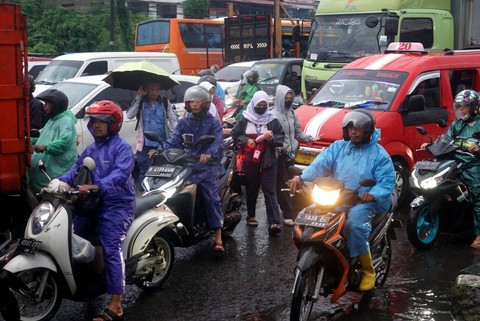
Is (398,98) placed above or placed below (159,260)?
above

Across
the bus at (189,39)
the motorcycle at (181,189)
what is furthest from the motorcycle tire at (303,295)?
the bus at (189,39)

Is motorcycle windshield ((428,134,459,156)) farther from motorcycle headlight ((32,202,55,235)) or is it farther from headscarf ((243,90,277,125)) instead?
motorcycle headlight ((32,202,55,235))

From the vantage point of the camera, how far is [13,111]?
20.3 ft

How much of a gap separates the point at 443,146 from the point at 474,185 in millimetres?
536

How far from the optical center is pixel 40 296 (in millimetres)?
5137

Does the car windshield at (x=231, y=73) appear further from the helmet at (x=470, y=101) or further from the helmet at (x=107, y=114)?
the helmet at (x=107, y=114)

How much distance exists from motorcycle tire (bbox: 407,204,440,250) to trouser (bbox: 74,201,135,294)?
330cm

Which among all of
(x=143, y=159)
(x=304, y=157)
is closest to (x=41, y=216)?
(x=143, y=159)

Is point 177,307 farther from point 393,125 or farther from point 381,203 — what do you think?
point 393,125

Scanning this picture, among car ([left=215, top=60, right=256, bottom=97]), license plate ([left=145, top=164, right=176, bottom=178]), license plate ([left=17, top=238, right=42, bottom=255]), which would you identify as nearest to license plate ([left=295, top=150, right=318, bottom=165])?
license plate ([left=145, top=164, right=176, bottom=178])

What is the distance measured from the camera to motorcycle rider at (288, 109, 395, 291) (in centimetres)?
541

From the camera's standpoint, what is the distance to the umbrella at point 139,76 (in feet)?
27.0

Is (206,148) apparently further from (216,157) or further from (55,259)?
(55,259)

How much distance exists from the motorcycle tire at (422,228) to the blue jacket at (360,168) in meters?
1.92
